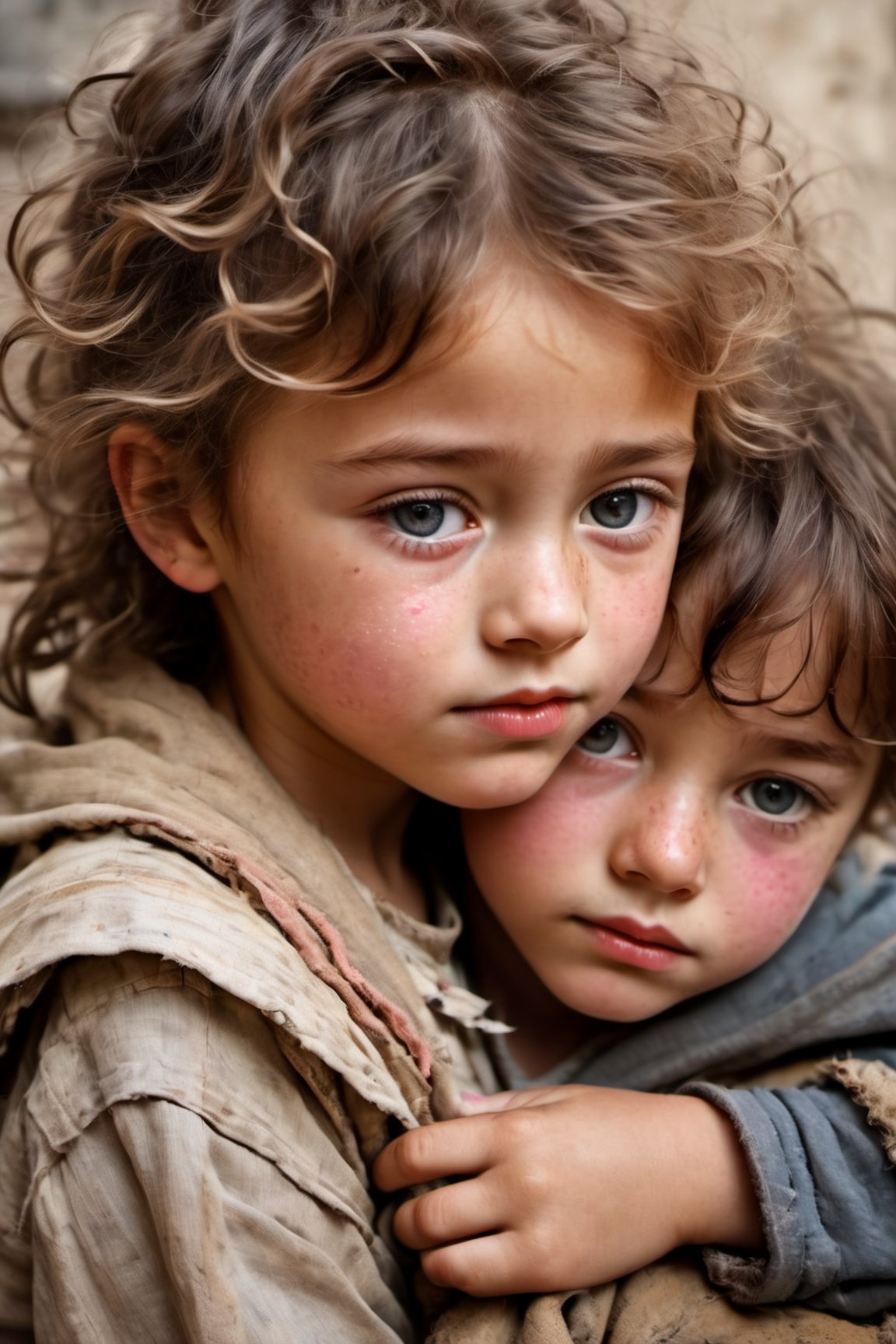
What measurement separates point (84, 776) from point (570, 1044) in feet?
1.88

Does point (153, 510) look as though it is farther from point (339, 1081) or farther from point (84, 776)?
point (339, 1081)

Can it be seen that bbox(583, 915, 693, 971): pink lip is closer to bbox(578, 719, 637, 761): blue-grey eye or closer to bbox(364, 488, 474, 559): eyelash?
bbox(578, 719, 637, 761): blue-grey eye

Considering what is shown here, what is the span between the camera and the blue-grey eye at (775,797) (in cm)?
128

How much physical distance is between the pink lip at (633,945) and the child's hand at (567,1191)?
0.12 meters

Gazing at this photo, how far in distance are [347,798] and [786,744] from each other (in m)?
0.39

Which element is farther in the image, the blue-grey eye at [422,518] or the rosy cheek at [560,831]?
the rosy cheek at [560,831]

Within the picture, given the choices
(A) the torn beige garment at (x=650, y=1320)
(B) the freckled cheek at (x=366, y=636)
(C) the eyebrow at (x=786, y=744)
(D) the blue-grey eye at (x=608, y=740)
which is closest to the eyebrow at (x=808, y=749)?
(C) the eyebrow at (x=786, y=744)

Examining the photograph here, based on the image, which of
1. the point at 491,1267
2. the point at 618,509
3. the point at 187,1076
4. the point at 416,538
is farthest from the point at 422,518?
the point at 491,1267

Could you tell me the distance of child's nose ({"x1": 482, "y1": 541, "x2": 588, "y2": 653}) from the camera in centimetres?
103

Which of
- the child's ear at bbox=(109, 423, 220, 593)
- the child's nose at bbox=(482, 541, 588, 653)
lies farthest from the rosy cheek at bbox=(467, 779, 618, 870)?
the child's ear at bbox=(109, 423, 220, 593)

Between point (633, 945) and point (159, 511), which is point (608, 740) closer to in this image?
point (633, 945)

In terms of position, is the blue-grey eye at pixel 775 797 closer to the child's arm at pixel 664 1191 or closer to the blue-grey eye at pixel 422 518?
the child's arm at pixel 664 1191

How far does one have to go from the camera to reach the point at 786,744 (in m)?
1.24

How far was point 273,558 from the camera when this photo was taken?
1.08 meters
